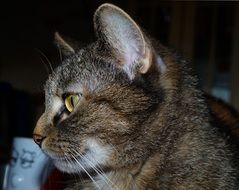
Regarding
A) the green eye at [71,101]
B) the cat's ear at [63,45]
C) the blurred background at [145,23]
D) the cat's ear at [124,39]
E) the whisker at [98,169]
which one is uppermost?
the cat's ear at [124,39]

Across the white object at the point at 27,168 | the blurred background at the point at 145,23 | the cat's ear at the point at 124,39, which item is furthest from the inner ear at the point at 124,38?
the blurred background at the point at 145,23

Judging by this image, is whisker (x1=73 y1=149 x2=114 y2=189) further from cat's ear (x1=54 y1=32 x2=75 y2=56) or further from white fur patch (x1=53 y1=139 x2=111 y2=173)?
cat's ear (x1=54 y1=32 x2=75 y2=56)

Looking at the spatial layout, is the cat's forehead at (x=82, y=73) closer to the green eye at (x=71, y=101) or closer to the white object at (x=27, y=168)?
the green eye at (x=71, y=101)

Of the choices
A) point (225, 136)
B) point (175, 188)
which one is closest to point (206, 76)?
point (225, 136)

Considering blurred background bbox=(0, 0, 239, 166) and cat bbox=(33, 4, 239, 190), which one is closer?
cat bbox=(33, 4, 239, 190)

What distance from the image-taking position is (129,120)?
877mm

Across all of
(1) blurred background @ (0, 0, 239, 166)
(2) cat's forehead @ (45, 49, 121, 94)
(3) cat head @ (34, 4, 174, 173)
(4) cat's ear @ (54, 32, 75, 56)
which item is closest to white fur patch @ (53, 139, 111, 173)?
(3) cat head @ (34, 4, 174, 173)

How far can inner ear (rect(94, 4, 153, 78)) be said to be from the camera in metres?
0.86

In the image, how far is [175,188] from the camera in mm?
920

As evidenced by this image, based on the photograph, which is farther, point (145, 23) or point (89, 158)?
point (145, 23)

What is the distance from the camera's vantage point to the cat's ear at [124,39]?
33.7 inches

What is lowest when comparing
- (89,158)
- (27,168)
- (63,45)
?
(27,168)

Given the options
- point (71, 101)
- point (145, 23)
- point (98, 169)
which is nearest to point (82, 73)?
point (71, 101)

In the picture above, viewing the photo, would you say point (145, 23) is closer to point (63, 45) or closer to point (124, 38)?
point (63, 45)
